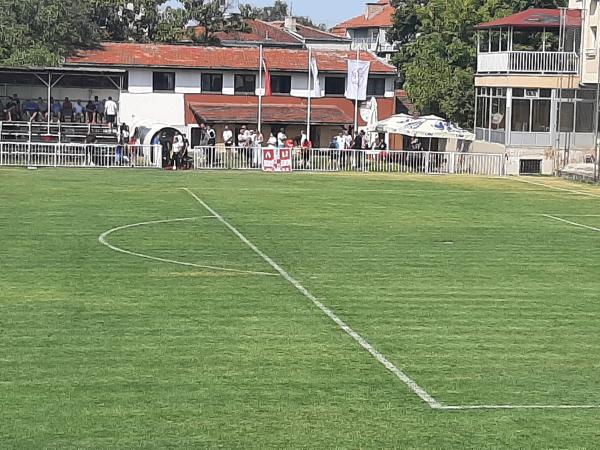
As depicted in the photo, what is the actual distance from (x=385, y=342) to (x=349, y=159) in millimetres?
35957

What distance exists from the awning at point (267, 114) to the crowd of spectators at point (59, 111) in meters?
10.6

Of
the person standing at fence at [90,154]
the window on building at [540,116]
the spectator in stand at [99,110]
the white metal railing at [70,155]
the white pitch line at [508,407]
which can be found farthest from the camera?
the spectator in stand at [99,110]

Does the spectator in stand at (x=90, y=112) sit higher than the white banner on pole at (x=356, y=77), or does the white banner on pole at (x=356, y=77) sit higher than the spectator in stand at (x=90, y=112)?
the white banner on pole at (x=356, y=77)

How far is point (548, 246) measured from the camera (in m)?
25.4

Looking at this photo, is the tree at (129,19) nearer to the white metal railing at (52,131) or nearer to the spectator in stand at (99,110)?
the spectator in stand at (99,110)

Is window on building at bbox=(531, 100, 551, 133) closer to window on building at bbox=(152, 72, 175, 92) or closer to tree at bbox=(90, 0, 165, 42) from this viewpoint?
window on building at bbox=(152, 72, 175, 92)

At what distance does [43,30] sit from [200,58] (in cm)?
960

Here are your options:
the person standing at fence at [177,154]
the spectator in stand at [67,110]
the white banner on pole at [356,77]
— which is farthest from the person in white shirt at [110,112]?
the white banner on pole at [356,77]

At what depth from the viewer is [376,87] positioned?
7656 centimetres

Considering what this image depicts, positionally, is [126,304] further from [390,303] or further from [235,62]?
[235,62]

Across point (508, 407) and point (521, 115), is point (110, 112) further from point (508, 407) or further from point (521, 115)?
point (508, 407)

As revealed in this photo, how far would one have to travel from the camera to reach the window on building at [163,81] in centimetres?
7212

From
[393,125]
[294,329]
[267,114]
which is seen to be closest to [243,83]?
[267,114]

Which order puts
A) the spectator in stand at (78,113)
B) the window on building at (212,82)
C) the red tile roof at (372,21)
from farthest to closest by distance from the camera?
1. the red tile roof at (372,21)
2. the window on building at (212,82)
3. the spectator in stand at (78,113)
